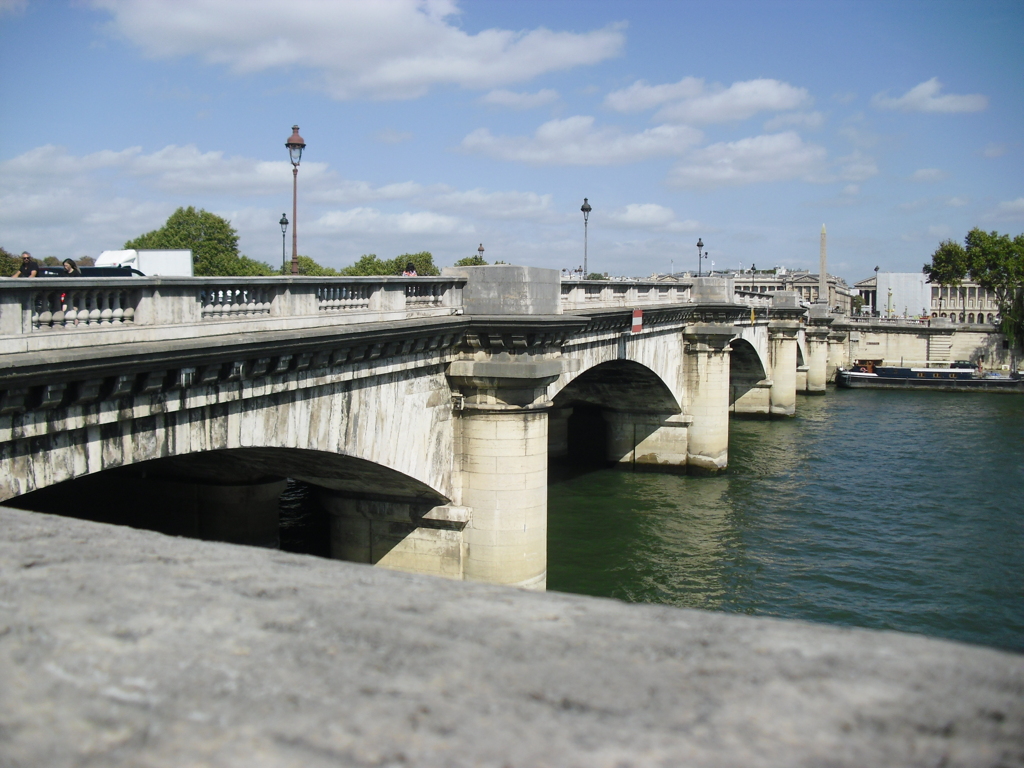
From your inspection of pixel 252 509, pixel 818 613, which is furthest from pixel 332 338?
pixel 818 613

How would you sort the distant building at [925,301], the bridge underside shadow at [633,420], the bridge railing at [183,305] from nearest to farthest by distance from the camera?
the bridge railing at [183,305], the bridge underside shadow at [633,420], the distant building at [925,301]

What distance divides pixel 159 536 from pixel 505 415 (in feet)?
39.7

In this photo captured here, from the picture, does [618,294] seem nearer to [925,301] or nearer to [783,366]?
[783,366]

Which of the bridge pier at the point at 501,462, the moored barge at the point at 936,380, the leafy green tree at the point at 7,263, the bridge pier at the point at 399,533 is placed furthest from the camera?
the moored barge at the point at 936,380

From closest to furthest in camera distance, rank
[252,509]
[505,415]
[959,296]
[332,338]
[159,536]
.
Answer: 1. [159,536]
2. [332,338]
3. [505,415]
4. [252,509]
5. [959,296]

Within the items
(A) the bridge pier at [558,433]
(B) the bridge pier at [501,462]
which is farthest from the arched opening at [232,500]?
(A) the bridge pier at [558,433]

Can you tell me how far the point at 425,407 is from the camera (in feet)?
53.3

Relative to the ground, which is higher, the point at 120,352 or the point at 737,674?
the point at 120,352

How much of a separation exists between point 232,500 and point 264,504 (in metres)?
0.64

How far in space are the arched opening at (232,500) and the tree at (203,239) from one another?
5118 cm

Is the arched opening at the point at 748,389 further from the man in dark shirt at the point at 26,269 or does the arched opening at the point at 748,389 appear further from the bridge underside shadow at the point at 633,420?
the man in dark shirt at the point at 26,269

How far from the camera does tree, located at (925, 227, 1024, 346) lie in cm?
8581

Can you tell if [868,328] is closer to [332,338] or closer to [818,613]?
[818,613]

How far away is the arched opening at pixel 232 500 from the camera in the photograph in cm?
1741
